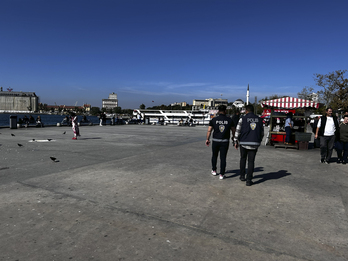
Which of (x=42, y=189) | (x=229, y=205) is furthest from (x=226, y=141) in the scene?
(x=42, y=189)

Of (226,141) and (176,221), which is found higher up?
(226,141)

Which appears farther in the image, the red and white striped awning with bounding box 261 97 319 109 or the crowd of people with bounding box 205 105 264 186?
the red and white striped awning with bounding box 261 97 319 109

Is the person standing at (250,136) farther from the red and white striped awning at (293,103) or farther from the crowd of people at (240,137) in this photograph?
the red and white striped awning at (293,103)

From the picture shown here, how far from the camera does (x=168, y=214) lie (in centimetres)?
388

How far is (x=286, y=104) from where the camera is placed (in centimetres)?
1333

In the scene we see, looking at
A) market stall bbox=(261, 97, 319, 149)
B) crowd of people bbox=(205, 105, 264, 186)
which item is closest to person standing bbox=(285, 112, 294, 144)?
market stall bbox=(261, 97, 319, 149)

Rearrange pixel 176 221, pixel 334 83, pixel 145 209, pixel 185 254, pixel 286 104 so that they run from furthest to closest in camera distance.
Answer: pixel 334 83 < pixel 286 104 < pixel 145 209 < pixel 176 221 < pixel 185 254

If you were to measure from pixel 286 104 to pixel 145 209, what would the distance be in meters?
11.6

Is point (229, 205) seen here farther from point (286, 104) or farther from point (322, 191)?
point (286, 104)

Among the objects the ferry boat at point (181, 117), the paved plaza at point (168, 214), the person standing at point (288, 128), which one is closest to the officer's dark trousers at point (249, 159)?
the paved plaza at point (168, 214)

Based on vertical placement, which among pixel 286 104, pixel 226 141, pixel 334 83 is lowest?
pixel 226 141

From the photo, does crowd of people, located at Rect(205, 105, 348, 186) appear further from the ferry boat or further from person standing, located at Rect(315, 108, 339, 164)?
the ferry boat

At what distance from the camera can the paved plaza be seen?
9.47 ft

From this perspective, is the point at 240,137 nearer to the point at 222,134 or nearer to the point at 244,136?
the point at 244,136
